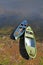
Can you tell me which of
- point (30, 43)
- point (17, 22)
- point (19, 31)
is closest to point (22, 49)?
point (30, 43)

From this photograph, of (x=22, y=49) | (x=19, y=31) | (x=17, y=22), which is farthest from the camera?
(x=17, y=22)

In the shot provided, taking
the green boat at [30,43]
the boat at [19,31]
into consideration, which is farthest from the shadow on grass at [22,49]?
the boat at [19,31]

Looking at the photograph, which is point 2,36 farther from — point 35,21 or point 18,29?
point 35,21

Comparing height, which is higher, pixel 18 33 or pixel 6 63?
pixel 18 33

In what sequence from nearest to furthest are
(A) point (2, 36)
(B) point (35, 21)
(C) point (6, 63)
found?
(C) point (6, 63), (A) point (2, 36), (B) point (35, 21)

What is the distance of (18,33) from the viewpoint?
3116cm

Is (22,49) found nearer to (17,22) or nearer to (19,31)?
(19,31)

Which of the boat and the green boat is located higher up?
the boat

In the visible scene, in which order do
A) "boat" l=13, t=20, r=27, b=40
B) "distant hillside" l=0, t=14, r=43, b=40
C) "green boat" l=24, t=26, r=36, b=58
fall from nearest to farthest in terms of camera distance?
"green boat" l=24, t=26, r=36, b=58, "boat" l=13, t=20, r=27, b=40, "distant hillside" l=0, t=14, r=43, b=40

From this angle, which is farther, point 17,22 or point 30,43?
point 17,22

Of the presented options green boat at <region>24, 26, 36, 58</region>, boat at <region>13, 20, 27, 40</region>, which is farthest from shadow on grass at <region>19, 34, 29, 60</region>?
boat at <region>13, 20, 27, 40</region>

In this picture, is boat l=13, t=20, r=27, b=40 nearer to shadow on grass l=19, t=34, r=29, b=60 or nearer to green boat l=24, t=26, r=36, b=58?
green boat l=24, t=26, r=36, b=58

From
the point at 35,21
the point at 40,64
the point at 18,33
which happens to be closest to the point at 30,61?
the point at 40,64

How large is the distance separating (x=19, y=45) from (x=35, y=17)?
12547 mm
